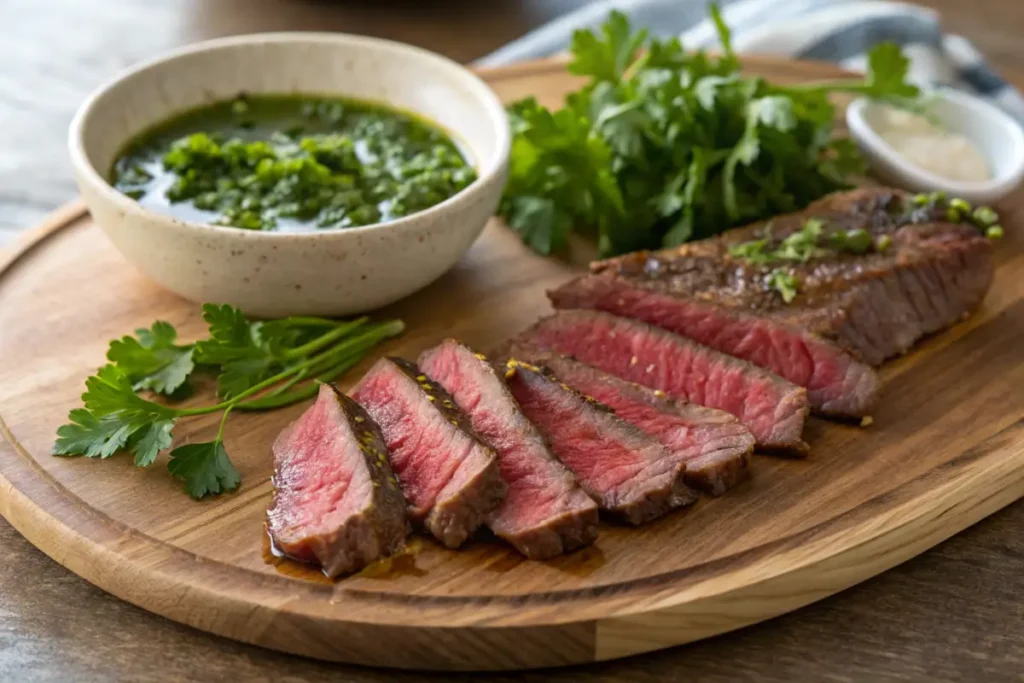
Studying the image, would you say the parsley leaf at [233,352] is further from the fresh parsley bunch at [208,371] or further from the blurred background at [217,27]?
the blurred background at [217,27]

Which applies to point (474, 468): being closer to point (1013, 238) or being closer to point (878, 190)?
point (878, 190)

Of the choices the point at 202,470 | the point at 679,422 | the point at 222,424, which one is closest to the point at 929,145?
the point at 679,422

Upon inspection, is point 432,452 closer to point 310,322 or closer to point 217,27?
point 310,322

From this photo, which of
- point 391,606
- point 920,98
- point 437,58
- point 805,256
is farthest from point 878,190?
point 391,606

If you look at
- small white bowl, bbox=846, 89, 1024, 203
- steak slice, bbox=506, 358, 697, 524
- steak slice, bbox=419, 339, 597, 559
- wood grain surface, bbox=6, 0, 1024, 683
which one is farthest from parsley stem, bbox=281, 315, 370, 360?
small white bowl, bbox=846, 89, 1024, 203

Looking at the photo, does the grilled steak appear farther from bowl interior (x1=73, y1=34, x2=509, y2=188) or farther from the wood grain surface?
bowl interior (x1=73, y1=34, x2=509, y2=188)

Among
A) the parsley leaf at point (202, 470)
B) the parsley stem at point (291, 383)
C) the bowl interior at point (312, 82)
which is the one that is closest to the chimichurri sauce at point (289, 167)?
the bowl interior at point (312, 82)
